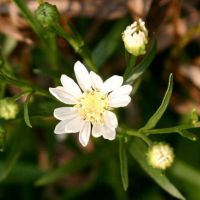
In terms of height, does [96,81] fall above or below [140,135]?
above

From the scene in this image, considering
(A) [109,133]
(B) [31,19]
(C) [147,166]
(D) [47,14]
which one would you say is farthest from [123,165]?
(B) [31,19]

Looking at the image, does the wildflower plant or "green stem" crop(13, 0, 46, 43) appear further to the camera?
"green stem" crop(13, 0, 46, 43)

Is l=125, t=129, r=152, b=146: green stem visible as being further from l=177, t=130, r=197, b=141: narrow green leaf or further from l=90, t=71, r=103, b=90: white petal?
l=90, t=71, r=103, b=90: white petal

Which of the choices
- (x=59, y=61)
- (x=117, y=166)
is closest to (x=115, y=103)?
(x=59, y=61)

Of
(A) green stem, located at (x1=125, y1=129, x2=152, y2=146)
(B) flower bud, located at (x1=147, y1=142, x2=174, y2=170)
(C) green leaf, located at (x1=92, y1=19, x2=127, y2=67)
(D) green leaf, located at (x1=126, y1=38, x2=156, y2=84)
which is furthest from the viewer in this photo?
(C) green leaf, located at (x1=92, y1=19, x2=127, y2=67)

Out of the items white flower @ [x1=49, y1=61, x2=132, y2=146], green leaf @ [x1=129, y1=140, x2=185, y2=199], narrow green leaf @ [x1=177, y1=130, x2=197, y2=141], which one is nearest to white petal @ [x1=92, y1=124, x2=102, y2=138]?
white flower @ [x1=49, y1=61, x2=132, y2=146]

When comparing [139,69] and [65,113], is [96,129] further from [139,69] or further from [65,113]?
[139,69]

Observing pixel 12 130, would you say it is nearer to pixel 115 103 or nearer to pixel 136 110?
pixel 136 110
